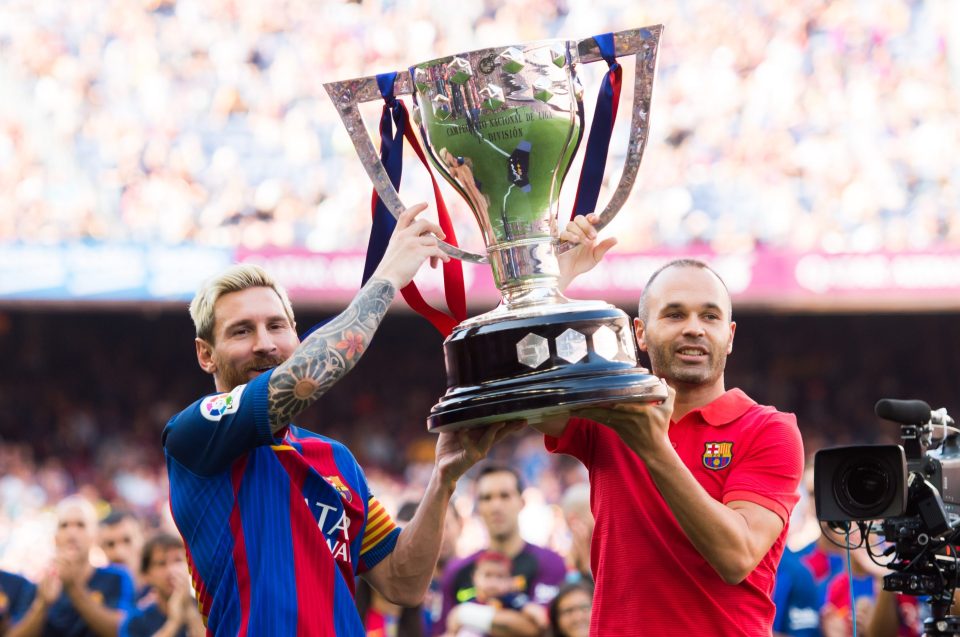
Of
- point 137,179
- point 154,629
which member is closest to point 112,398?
point 137,179

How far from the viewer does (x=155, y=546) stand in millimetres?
6543

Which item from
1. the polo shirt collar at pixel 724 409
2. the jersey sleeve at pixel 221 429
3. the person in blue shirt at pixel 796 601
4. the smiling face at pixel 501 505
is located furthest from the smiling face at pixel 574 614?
the jersey sleeve at pixel 221 429

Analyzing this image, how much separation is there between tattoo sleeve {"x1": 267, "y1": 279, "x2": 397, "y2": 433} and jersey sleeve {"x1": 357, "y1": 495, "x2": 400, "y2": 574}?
45 cm

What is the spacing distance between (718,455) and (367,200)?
10.8m

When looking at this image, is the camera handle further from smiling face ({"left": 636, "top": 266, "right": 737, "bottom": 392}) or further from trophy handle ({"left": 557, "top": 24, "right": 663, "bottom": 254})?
trophy handle ({"left": 557, "top": 24, "right": 663, "bottom": 254})

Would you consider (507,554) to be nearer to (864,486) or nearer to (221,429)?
(864,486)

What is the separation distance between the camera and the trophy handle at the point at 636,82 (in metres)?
3.13

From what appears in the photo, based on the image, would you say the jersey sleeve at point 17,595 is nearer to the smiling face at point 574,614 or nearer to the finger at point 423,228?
the smiling face at point 574,614

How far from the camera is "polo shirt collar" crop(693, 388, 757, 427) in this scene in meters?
3.12

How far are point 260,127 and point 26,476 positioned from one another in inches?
161

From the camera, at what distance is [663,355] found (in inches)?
123

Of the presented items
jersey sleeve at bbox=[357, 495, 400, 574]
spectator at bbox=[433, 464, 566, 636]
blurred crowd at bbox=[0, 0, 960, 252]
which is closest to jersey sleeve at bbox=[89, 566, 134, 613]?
spectator at bbox=[433, 464, 566, 636]

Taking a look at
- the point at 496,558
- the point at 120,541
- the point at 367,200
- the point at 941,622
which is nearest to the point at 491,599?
the point at 496,558

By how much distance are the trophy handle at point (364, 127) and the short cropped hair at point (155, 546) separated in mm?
3606
